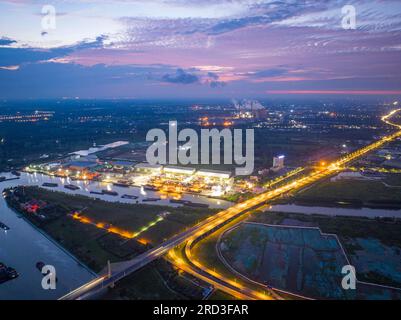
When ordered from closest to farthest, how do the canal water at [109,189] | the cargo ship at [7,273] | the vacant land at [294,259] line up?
the vacant land at [294,259] → the cargo ship at [7,273] → the canal water at [109,189]

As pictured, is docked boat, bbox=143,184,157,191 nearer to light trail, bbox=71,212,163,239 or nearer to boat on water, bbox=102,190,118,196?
boat on water, bbox=102,190,118,196

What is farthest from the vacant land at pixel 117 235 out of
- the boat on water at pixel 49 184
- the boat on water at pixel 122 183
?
the boat on water at pixel 122 183

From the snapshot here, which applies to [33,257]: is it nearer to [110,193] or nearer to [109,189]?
[110,193]

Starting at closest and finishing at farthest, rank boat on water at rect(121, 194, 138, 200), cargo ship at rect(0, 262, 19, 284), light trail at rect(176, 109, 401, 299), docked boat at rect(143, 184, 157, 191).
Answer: light trail at rect(176, 109, 401, 299) < cargo ship at rect(0, 262, 19, 284) < boat on water at rect(121, 194, 138, 200) < docked boat at rect(143, 184, 157, 191)

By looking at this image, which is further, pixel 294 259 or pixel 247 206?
pixel 247 206

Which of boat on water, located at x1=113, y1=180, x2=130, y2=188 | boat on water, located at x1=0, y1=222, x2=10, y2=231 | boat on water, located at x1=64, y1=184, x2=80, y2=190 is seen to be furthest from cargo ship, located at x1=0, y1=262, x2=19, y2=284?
boat on water, located at x1=113, y1=180, x2=130, y2=188

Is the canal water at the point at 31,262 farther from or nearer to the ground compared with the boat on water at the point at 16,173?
nearer to the ground

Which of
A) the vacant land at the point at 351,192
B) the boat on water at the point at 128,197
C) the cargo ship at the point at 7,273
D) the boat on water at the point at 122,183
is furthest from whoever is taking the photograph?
the boat on water at the point at 122,183


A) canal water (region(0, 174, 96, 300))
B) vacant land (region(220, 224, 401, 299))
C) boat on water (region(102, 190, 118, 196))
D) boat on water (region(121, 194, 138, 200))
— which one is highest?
boat on water (region(102, 190, 118, 196))

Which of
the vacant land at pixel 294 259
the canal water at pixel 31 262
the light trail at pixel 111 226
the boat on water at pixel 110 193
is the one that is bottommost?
the canal water at pixel 31 262

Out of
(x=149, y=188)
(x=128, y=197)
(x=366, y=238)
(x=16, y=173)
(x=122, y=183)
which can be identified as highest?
(x=16, y=173)

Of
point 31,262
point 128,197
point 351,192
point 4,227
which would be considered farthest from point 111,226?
point 351,192

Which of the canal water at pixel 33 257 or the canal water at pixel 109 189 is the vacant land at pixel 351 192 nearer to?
the canal water at pixel 109 189
